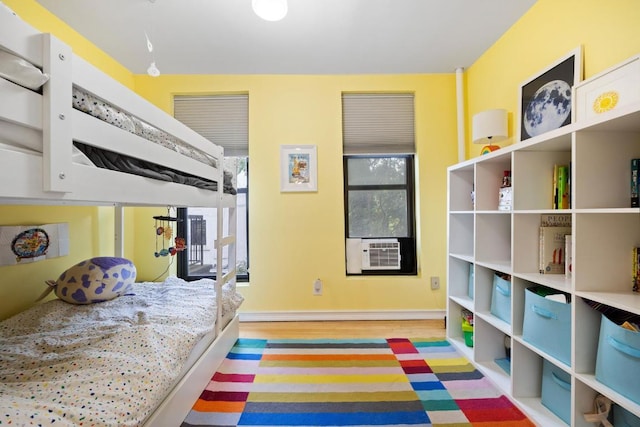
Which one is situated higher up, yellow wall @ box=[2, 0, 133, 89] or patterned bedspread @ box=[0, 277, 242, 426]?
yellow wall @ box=[2, 0, 133, 89]

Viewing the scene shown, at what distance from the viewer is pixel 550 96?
1670mm

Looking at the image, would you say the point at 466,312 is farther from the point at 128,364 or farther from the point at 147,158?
the point at 147,158

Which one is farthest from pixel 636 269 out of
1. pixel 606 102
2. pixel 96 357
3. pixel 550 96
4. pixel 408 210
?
pixel 96 357

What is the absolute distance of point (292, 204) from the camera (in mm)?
2609

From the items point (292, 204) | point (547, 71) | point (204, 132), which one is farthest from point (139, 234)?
point (547, 71)

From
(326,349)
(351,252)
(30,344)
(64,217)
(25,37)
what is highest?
(25,37)

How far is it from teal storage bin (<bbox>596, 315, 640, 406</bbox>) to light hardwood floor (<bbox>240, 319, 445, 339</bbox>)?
1.26m

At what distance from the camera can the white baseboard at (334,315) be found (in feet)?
8.42

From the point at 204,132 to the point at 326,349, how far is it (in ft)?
7.03

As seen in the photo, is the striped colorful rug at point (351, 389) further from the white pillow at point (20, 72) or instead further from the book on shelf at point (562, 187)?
the white pillow at point (20, 72)

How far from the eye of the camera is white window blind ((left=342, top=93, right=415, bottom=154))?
265 cm

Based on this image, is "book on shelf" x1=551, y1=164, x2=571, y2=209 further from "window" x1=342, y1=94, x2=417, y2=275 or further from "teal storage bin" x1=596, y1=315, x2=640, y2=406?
"window" x1=342, y1=94, x2=417, y2=275

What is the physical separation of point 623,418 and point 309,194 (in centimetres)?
219

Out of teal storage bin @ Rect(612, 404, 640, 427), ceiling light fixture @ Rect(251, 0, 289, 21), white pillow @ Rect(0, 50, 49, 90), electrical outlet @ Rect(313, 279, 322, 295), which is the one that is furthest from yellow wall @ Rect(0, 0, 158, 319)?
teal storage bin @ Rect(612, 404, 640, 427)
